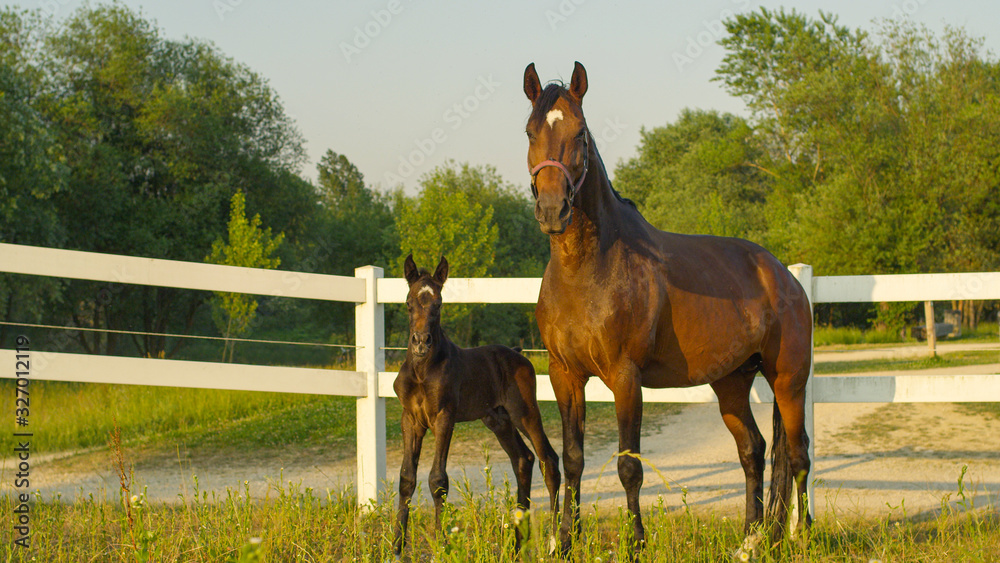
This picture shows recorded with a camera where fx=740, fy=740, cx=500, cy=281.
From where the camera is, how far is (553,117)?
11.6 ft

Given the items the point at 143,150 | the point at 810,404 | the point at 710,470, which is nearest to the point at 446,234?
the point at 143,150

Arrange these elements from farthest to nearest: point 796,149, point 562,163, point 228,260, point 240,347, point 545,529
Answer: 1. point 796,149
2. point 240,347
3. point 228,260
4. point 545,529
5. point 562,163

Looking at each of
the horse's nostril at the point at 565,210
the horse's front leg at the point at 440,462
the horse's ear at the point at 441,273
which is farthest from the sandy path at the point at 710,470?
the horse's nostril at the point at 565,210

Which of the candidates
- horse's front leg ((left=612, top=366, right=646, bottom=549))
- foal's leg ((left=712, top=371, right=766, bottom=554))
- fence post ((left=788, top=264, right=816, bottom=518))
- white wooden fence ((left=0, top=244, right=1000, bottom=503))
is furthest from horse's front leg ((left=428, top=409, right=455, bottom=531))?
fence post ((left=788, top=264, right=816, bottom=518))

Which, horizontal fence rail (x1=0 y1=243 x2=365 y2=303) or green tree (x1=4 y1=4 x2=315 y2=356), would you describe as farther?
green tree (x1=4 y1=4 x2=315 y2=356)

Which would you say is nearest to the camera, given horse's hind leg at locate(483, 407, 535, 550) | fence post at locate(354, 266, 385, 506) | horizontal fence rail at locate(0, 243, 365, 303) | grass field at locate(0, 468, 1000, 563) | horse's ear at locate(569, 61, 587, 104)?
horse's ear at locate(569, 61, 587, 104)

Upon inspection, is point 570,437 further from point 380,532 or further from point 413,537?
point 380,532

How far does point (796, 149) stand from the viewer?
39.8m

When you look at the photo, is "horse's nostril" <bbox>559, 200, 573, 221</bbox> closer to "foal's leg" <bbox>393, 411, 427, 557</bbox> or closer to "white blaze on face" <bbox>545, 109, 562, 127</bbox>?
Answer: "white blaze on face" <bbox>545, 109, 562, 127</bbox>

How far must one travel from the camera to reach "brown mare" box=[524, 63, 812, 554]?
361 cm

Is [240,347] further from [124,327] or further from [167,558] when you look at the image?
[167,558]

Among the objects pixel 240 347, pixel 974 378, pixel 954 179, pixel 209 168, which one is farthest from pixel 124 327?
pixel 954 179

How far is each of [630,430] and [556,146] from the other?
1.47 meters

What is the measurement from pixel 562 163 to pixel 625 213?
2.53 feet
